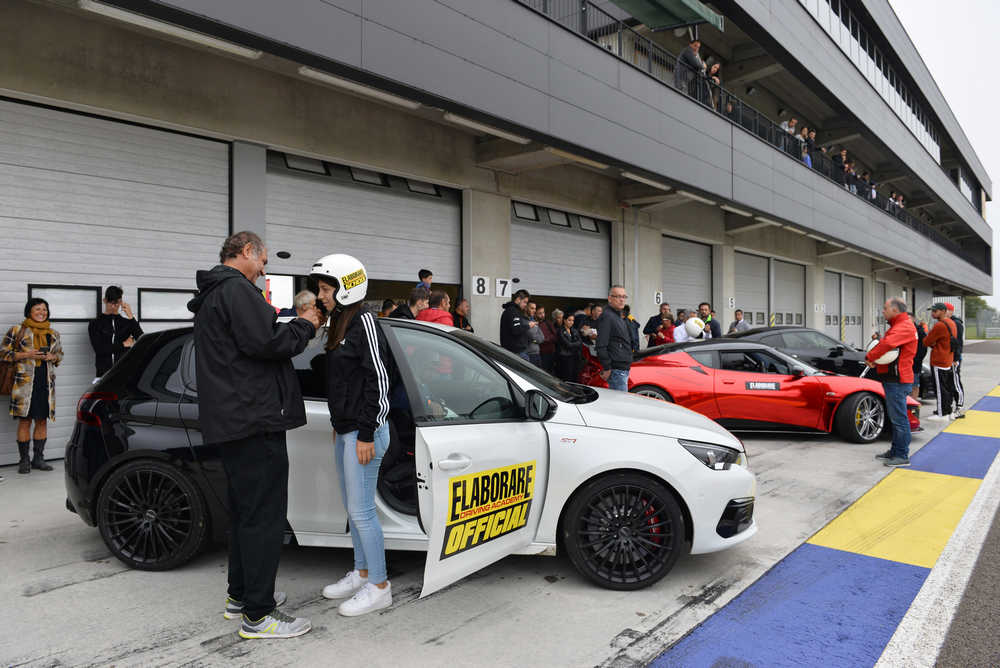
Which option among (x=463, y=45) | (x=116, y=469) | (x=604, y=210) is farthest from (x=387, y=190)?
(x=116, y=469)

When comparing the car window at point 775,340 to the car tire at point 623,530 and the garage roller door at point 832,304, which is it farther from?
the garage roller door at point 832,304

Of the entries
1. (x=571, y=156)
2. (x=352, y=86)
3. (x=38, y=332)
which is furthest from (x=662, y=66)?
(x=38, y=332)

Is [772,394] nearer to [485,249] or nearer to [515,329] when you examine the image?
[515,329]

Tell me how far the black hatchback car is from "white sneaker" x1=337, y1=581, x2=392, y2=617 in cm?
786

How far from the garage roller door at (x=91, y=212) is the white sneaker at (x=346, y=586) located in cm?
513

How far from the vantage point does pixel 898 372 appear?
6.79 m

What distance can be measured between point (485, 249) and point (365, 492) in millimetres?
8657

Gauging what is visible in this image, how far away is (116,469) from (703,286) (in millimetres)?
17470

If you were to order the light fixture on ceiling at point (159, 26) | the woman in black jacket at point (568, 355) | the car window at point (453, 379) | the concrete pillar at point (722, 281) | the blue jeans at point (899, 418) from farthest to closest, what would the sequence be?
the concrete pillar at point (722, 281) < the woman in black jacket at point (568, 355) < the blue jeans at point (899, 418) < the light fixture on ceiling at point (159, 26) < the car window at point (453, 379)

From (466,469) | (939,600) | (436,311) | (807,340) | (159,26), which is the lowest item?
(939,600)

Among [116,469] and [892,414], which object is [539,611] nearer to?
[116,469]

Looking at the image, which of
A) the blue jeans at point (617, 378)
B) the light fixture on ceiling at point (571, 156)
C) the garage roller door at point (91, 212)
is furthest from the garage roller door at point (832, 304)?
the garage roller door at point (91, 212)

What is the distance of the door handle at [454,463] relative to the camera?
120 inches

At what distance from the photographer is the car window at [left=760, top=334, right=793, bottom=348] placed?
1023 cm
